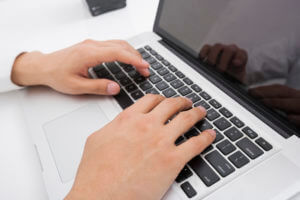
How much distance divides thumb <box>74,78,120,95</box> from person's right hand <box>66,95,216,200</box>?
8 cm

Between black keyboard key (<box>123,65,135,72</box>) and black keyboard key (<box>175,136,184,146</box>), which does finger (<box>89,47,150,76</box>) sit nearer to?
black keyboard key (<box>123,65,135,72</box>)

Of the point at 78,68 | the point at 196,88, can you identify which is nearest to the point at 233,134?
the point at 196,88

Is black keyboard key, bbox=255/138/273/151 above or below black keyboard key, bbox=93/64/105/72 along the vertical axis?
above

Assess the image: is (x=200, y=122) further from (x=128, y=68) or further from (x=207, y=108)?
(x=128, y=68)

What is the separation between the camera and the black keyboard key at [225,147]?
14.6 inches

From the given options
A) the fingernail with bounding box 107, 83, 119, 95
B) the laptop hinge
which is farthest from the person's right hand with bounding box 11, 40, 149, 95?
the laptop hinge

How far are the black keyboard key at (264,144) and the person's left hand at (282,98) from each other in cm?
5

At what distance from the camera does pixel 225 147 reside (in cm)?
38

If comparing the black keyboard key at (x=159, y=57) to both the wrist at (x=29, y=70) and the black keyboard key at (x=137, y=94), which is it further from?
the wrist at (x=29, y=70)

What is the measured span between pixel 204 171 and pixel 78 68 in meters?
0.34

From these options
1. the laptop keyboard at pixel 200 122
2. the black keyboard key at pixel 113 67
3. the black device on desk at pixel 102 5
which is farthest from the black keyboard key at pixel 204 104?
the black device on desk at pixel 102 5

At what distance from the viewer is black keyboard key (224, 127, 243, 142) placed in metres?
0.39

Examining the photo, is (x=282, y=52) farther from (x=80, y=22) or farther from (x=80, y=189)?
(x=80, y=22)

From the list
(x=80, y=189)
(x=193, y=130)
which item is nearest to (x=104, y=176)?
(x=80, y=189)
